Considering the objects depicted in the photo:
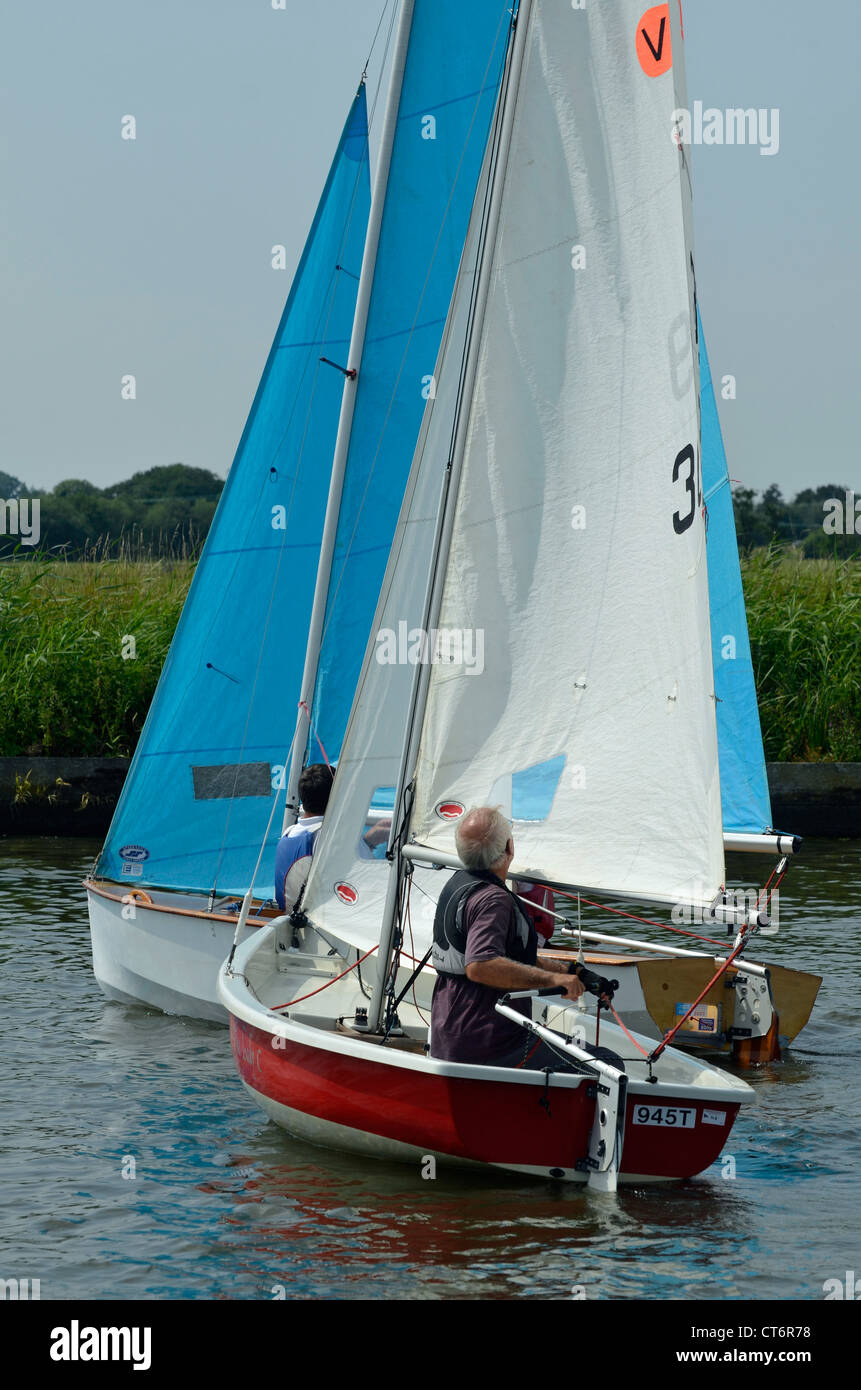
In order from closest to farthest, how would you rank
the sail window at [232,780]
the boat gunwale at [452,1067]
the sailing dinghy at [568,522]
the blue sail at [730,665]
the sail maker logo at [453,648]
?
the boat gunwale at [452,1067] → the sailing dinghy at [568,522] → the sail maker logo at [453,648] → the sail window at [232,780] → the blue sail at [730,665]

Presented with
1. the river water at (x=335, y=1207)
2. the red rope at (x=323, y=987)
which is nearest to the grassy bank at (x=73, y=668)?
the river water at (x=335, y=1207)

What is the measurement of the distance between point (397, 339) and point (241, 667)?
2.22 m

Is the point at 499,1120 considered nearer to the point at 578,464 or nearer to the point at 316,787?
the point at 578,464

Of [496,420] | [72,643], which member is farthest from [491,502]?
[72,643]

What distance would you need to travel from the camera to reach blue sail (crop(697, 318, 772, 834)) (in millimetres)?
10438

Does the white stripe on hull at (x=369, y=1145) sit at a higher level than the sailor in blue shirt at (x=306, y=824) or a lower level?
lower

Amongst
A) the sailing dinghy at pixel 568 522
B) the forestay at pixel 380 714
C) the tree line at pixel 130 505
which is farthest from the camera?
the tree line at pixel 130 505

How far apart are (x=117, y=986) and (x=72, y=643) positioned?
886 cm

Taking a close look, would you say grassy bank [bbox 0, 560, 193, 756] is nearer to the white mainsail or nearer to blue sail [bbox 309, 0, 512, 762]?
blue sail [bbox 309, 0, 512, 762]

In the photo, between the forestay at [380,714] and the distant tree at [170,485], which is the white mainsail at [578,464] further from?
the distant tree at [170,485]

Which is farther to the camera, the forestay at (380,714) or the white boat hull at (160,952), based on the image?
the white boat hull at (160,952)

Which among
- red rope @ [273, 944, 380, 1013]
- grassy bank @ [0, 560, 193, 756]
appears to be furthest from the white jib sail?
grassy bank @ [0, 560, 193, 756]

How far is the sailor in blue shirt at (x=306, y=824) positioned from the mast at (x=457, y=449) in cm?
206

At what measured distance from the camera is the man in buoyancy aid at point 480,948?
586 cm
